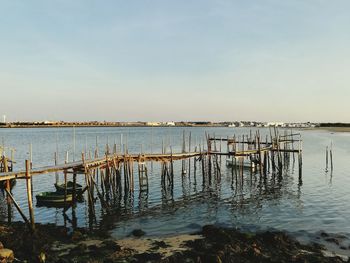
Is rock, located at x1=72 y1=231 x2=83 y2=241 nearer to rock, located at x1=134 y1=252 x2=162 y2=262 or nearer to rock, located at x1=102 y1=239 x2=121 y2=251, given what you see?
rock, located at x1=102 y1=239 x2=121 y2=251

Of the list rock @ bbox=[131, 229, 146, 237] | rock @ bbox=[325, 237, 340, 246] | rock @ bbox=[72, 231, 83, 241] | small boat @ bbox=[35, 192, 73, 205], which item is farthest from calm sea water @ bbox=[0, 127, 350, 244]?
rock @ bbox=[72, 231, 83, 241]

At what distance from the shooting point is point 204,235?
18938mm

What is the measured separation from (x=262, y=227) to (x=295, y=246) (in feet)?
12.7

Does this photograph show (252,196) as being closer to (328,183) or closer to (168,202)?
(168,202)

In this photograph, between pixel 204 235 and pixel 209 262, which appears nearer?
pixel 209 262

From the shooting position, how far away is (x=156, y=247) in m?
17.2

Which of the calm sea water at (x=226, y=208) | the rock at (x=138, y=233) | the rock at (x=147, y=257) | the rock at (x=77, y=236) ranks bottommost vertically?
the calm sea water at (x=226, y=208)

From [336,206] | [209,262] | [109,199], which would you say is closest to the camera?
[209,262]

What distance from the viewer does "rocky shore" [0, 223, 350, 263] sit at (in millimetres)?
15328

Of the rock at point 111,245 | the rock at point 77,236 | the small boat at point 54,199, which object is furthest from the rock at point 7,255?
the small boat at point 54,199

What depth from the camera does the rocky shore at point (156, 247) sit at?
15.3 metres

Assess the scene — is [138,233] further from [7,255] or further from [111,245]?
[7,255]

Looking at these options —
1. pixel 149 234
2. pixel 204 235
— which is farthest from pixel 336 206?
pixel 149 234

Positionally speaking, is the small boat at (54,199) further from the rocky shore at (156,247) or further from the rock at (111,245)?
the rock at (111,245)
